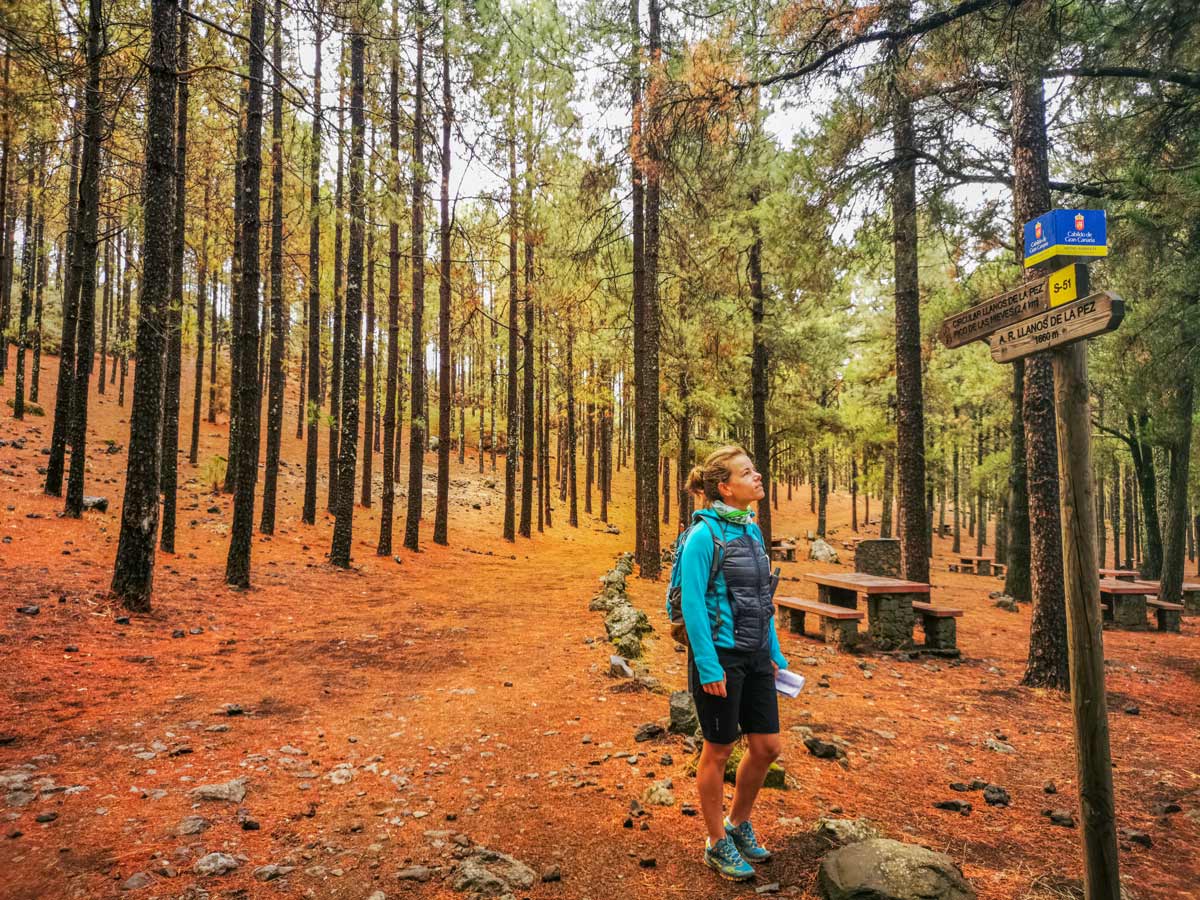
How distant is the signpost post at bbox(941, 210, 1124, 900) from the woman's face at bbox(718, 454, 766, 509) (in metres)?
1.43

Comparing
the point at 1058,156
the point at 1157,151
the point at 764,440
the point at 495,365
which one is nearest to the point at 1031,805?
the point at 1157,151

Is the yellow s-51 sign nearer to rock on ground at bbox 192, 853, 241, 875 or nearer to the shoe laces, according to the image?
the shoe laces

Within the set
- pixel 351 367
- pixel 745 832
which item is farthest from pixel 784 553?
pixel 745 832

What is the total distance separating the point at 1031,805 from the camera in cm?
383

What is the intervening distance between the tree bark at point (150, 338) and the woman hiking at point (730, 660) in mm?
7468

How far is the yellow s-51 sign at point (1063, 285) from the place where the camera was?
2736mm

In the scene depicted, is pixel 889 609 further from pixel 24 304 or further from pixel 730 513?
pixel 24 304

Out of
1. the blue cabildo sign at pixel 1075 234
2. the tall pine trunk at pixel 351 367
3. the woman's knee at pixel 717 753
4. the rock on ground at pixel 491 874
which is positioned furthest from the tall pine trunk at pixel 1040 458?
the tall pine trunk at pixel 351 367

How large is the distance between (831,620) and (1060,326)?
6.60 meters

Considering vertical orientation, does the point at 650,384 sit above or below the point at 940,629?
above

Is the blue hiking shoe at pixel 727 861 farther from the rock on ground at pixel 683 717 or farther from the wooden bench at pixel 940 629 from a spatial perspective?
the wooden bench at pixel 940 629

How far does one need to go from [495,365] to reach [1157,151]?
28479 millimetres

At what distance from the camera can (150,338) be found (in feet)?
24.4

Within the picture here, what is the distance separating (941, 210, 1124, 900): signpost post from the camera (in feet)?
8.62
